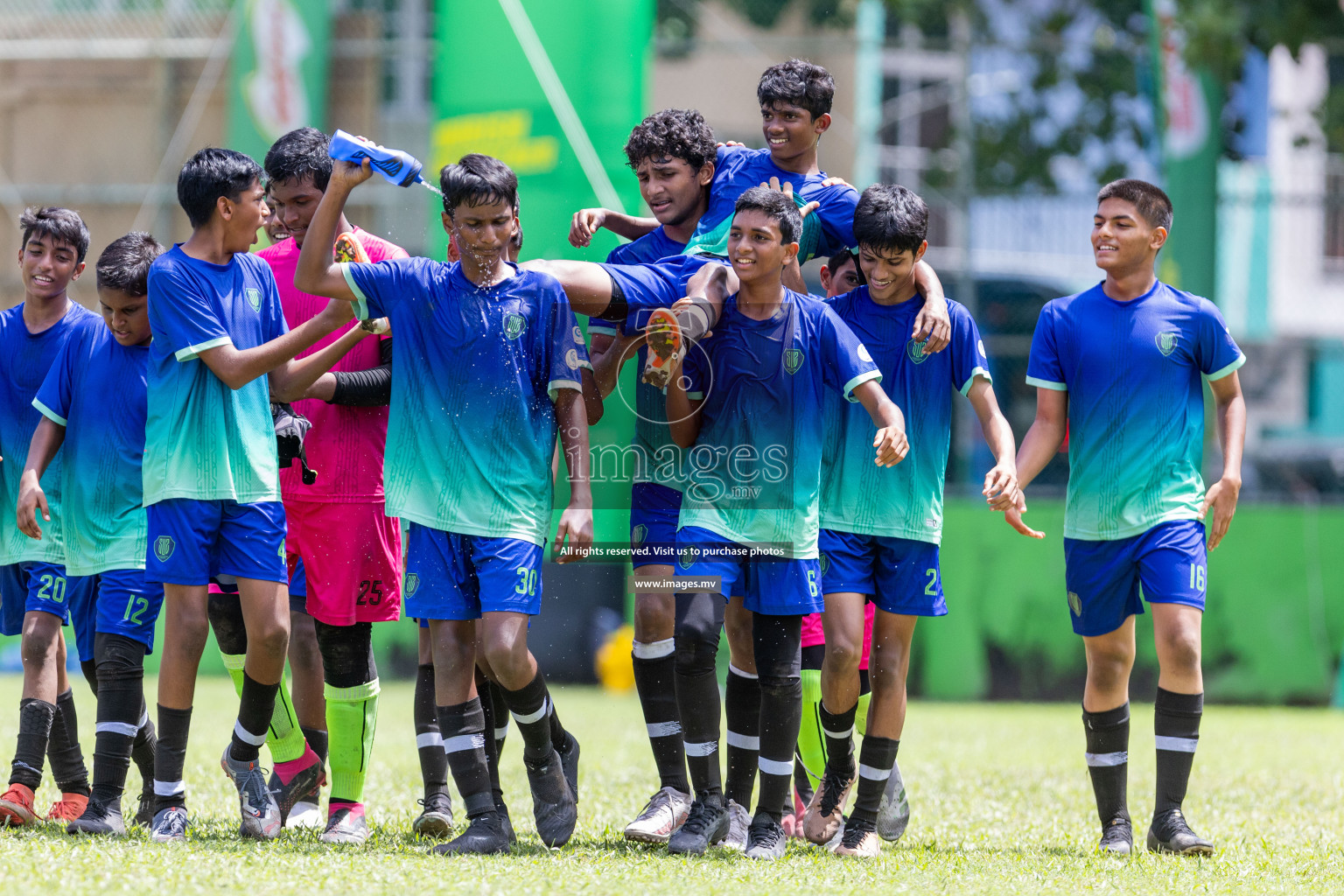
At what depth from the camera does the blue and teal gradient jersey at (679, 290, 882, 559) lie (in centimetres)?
491

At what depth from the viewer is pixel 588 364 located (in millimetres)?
4855

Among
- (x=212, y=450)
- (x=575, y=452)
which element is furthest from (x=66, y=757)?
(x=575, y=452)

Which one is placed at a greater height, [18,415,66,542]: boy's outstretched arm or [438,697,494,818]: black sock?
[18,415,66,542]: boy's outstretched arm

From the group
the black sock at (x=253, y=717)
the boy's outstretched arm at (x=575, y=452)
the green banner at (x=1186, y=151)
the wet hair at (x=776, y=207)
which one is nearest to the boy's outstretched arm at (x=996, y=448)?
the wet hair at (x=776, y=207)

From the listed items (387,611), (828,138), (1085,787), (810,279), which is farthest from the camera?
(828,138)

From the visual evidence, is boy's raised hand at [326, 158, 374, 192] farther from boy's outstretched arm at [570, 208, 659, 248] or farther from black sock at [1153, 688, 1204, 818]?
black sock at [1153, 688, 1204, 818]

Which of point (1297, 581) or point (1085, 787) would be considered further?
point (1297, 581)

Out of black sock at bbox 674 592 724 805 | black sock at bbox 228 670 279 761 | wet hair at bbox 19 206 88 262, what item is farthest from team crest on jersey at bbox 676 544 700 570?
wet hair at bbox 19 206 88 262

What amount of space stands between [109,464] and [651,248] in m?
2.11

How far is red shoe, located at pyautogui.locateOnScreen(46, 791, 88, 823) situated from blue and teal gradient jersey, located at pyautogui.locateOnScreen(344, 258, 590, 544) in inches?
67.6

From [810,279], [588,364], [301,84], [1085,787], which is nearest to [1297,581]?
[810,279]

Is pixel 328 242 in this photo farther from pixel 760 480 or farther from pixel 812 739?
pixel 812 739

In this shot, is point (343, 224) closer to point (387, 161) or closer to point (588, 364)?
point (387, 161)

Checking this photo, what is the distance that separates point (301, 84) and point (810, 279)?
572 centimetres
